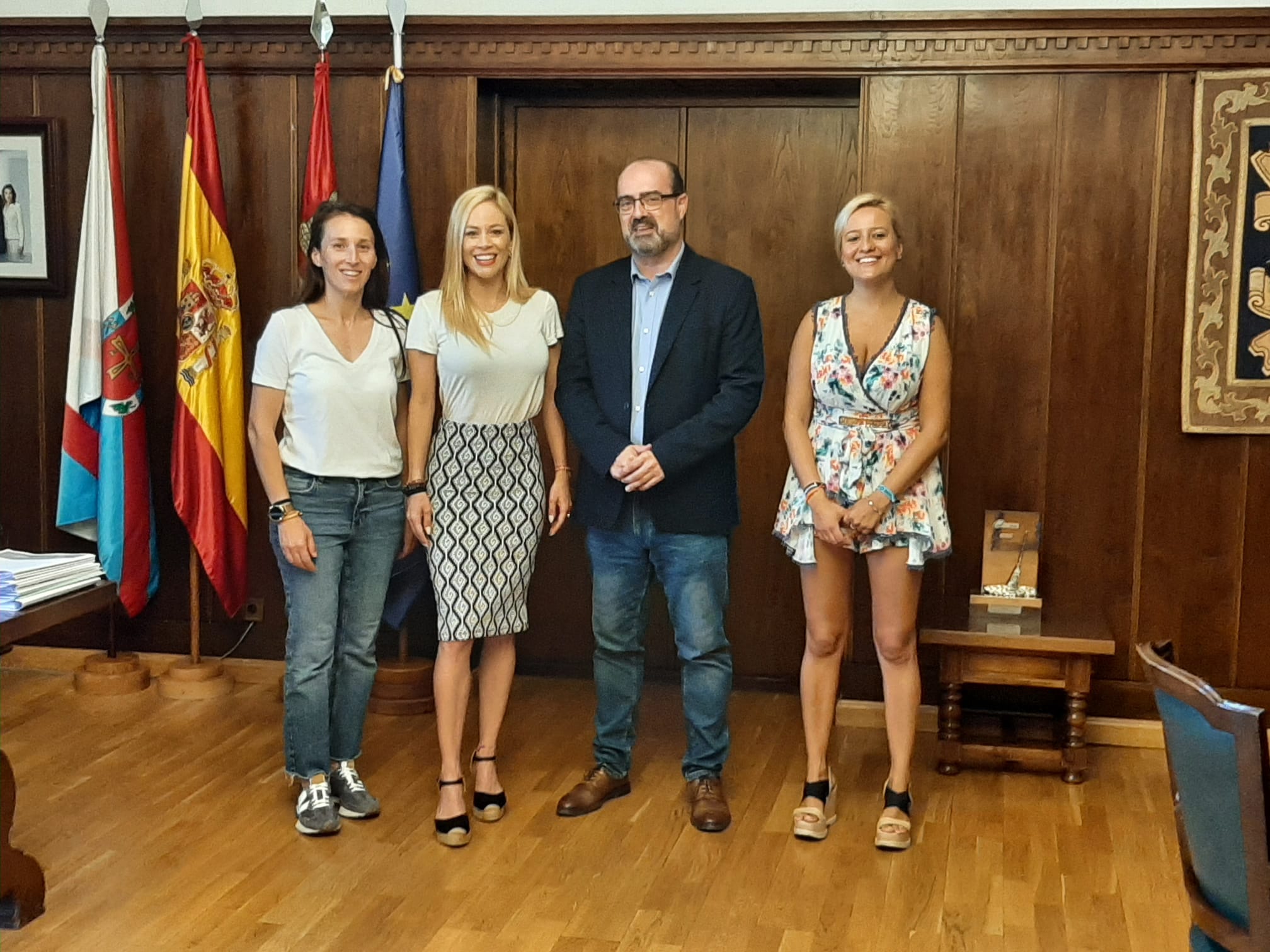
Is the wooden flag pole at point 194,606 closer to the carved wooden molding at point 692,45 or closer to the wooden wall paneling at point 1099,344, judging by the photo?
the carved wooden molding at point 692,45

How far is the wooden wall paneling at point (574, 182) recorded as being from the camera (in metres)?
4.60

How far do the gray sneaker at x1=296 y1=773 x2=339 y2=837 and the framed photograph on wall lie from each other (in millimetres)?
2191

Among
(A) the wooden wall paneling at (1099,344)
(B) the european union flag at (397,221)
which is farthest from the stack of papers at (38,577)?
(A) the wooden wall paneling at (1099,344)

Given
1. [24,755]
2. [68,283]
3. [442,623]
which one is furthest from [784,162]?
[24,755]

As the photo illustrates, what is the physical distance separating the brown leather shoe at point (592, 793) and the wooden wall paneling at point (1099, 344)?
147 cm

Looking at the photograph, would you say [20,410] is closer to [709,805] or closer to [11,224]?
[11,224]

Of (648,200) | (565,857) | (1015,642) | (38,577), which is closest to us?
(38,577)

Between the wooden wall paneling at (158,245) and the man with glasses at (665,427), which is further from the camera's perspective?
the wooden wall paneling at (158,245)

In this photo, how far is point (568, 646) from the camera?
4820 mm

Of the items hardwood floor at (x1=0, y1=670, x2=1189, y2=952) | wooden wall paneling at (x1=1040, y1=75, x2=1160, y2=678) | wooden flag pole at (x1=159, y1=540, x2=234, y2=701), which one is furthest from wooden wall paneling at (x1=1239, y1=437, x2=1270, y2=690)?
wooden flag pole at (x1=159, y1=540, x2=234, y2=701)

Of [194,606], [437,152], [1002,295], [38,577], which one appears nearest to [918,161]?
[1002,295]

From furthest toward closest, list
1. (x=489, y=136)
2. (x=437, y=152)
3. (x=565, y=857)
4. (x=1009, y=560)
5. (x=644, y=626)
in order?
(x=489, y=136)
(x=437, y=152)
(x=1009, y=560)
(x=644, y=626)
(x=565, y=857)

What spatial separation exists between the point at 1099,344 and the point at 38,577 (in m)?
2.95

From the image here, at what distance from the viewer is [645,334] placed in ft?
11.3
